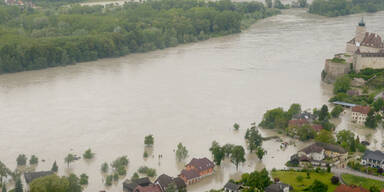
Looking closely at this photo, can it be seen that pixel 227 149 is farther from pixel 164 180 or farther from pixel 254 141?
pixel 164 180

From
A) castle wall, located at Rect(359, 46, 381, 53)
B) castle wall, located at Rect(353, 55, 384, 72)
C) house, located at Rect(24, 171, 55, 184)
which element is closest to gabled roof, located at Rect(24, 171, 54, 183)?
house, located at Rect(24, 171, 55, 184)

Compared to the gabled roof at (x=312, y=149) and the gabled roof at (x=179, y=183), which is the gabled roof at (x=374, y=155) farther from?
the gabled roof at (x=179, y=183)

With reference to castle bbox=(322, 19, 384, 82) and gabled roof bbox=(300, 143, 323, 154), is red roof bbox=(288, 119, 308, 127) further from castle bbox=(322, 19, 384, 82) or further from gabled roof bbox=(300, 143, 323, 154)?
castle bbox=(322, 19, 384, 82)

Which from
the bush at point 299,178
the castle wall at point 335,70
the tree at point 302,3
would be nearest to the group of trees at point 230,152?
the bush at point 299,178

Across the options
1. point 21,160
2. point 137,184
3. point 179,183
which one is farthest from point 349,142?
point 21,160

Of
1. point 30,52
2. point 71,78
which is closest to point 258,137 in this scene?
point 71,78
